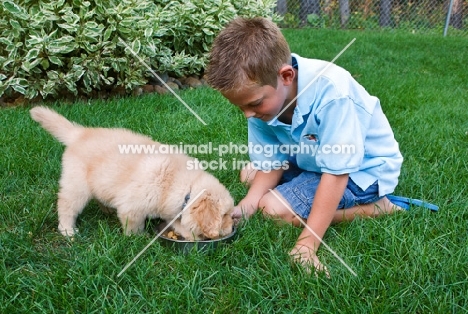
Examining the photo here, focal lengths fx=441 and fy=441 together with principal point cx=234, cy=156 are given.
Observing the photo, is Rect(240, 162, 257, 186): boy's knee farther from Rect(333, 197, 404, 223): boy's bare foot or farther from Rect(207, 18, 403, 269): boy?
Rect(333, 197, 404, 223): boy's bare foot

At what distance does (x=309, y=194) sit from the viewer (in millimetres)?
2367

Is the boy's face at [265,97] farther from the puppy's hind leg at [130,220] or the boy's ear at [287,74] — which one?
the puppy's hind leg at [130,220]

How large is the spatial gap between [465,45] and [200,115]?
6362mm

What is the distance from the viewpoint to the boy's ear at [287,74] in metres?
2.01

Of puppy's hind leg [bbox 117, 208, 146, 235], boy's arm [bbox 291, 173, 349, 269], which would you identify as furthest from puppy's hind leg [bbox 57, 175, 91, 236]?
boy's arm [bbox 291, 173, 349, 269]

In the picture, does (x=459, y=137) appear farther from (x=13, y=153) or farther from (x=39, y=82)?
(x=39, y=82)

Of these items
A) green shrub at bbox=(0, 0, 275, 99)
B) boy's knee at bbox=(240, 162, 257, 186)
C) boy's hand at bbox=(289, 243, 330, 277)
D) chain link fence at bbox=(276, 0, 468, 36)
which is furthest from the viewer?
chain link fence at bbox=(276, 0, 468, 36)

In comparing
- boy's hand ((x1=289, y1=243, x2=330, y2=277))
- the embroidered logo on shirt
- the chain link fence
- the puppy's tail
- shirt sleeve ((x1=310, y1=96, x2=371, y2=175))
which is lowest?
the chain link fence

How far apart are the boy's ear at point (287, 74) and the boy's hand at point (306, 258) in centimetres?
75

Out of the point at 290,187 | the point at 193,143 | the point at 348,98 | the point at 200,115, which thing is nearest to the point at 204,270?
the point at 290,187

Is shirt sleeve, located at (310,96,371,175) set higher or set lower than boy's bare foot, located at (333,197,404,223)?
higher

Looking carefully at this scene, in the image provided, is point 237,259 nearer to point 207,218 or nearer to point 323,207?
point 207,218

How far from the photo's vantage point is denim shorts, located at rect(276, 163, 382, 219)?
230 centimetres

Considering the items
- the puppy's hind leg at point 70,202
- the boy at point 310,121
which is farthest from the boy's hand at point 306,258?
the puppy's hind leg at point 70,202
